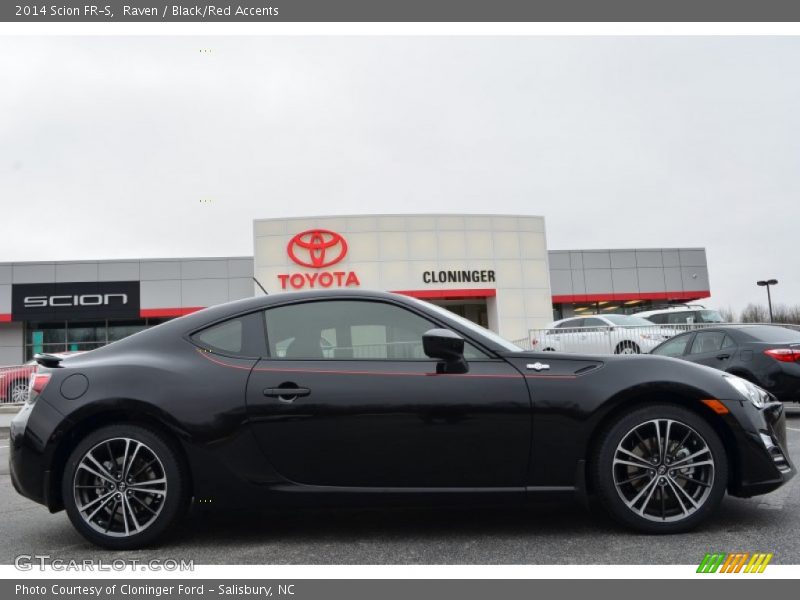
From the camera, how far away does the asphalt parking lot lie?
3307 mm

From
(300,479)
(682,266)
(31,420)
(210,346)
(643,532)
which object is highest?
(682,266)

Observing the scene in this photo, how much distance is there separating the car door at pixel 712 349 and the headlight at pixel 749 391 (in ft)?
18.7

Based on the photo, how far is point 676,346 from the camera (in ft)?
34.4

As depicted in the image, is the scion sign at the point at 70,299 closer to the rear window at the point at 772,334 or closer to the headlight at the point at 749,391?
the rear window at the point at 772,334

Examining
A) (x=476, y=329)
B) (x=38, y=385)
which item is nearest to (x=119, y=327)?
(x=38, y=385)

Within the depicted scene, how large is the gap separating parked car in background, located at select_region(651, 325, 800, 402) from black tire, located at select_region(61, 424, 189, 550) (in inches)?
300

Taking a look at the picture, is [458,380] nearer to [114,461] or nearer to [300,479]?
[300,479]

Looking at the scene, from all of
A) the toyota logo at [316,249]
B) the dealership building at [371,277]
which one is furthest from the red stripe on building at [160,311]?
the toyota logo at [316,249]

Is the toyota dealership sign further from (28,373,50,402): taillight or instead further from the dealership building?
(28,373,50,402): taillight

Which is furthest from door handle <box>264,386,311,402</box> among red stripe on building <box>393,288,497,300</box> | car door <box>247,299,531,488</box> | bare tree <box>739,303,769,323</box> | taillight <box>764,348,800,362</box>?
bare tree <box>739,303,769,323</box>

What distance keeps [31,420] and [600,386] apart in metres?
3.05

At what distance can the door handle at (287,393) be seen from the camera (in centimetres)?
364
